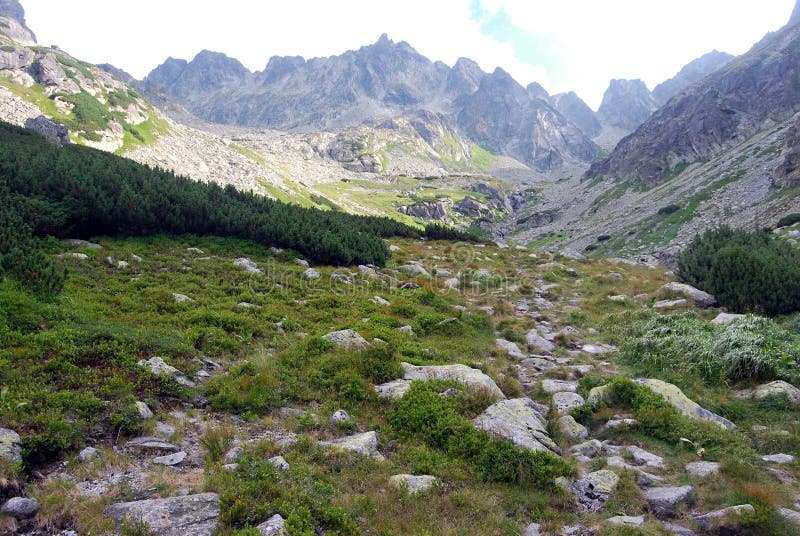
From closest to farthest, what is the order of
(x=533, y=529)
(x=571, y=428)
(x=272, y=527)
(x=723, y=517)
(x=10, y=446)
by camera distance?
(x=272, y=527)
(x=723, y=517)
(x=10, y=446)
(x=533, y=529)
(x=571, y=428)

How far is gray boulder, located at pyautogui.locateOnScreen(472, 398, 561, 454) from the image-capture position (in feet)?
24.4

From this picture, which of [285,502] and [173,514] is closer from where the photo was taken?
[173,514]

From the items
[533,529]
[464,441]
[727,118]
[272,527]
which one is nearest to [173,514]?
[272,527]

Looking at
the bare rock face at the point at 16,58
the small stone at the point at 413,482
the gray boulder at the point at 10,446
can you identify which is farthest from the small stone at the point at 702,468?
the bare rock face at the point at 16,58

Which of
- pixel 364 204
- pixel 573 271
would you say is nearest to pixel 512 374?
pixel 573 271

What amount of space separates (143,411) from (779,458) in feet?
36.2

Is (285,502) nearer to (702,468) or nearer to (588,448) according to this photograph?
(588,448)

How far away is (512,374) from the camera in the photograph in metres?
11.1

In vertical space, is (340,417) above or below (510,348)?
above

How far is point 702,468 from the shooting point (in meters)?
6.75

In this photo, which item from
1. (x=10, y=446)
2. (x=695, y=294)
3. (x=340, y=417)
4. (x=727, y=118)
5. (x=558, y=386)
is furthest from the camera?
(x=727, y=118)

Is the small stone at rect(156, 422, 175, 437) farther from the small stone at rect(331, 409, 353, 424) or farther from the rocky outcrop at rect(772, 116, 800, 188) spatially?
the rocky outcrop at rect(772, 116, 800, 188)

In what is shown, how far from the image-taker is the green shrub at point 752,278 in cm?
1400

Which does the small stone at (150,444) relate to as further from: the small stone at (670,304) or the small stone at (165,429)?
the small stone at (670,304)
